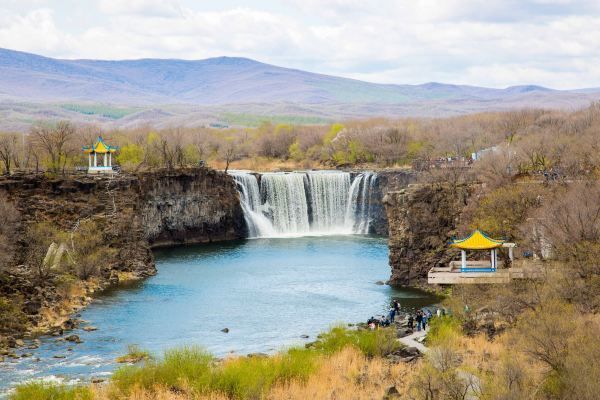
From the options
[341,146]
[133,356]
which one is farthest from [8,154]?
[341,146]

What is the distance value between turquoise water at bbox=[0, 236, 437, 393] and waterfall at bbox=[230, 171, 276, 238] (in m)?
14.2

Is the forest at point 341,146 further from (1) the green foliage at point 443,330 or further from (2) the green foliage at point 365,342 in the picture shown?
(2) the green foliage at point 365,342

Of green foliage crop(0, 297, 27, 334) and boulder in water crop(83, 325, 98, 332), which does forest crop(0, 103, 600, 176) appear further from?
boulder in water crop(83, 325, 98, 332)

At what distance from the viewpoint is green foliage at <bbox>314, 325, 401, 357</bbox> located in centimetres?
4353

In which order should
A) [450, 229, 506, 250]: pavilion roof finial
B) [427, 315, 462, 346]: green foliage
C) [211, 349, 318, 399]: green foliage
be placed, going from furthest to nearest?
[450, 229, 506, 250]: pavilion roof finial, [427, 315, 462, 346]: green foliage, [211, 349, 318, 399]: green foliage

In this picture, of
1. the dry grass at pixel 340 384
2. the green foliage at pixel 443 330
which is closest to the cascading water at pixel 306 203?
the green foliage at pixel 443 330

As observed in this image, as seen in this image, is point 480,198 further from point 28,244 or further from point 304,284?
point 28,244

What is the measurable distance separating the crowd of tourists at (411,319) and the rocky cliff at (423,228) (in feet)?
31.9

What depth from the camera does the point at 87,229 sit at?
77188 millimetres

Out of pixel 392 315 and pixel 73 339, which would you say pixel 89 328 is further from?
pixel 392 315

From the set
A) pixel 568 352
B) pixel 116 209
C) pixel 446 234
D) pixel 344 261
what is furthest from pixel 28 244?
pixel 568 352

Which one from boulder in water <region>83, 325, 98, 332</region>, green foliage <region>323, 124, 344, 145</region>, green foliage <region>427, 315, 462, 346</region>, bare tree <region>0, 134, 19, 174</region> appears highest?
green foliage <region>323, 124, 344, 145</region>

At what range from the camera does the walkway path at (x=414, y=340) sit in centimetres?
4491

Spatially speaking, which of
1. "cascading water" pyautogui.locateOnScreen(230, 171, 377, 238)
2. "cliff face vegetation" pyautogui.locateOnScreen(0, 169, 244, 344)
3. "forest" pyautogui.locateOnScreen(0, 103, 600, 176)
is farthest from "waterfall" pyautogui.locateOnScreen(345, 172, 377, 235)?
"cliff face vegetation" pyautogui.locateOnScreen(0, 169, 244, 344)
